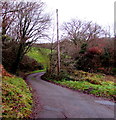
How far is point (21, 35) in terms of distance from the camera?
19.6 m

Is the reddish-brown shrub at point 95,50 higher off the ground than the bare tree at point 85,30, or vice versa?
the bare tree at point 85,30

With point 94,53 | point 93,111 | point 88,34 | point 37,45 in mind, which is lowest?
point 93,111

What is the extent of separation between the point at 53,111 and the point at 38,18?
1765 centimetres

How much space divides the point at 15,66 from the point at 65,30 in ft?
64.0

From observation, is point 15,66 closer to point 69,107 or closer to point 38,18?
point 38,18

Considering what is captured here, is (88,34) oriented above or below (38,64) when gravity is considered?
above

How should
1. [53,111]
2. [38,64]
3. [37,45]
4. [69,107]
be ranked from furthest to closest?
[38,64] < [37,45] < [69,107] < [53,111]

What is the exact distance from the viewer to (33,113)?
518cm

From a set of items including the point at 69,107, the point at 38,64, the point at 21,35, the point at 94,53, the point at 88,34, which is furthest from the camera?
the point at 38,64

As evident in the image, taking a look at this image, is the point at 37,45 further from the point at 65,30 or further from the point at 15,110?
the point at 15,110

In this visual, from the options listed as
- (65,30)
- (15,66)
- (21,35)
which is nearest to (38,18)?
(21,35)

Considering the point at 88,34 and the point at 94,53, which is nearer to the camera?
the point at 94,53

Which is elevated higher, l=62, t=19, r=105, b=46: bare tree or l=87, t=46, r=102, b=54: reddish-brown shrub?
l=62, t=19, r=105, b=46: bare tree

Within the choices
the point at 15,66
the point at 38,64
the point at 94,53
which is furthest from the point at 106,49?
the point at 38,64
